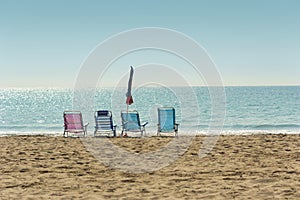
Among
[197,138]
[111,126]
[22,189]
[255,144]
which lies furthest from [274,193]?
[111,126]

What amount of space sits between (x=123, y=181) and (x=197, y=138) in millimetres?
6085

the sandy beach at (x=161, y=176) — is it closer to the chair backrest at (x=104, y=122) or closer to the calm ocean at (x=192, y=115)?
the chair backrest at (x=104, y=122)

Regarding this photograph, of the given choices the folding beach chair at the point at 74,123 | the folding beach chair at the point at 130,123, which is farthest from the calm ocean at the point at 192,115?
the folding beach chair at the point at 130,123

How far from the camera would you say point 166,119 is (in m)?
12.7

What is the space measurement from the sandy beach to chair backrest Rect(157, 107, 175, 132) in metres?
3.08

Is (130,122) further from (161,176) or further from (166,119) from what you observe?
(161,176)

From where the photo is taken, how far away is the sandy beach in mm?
5324

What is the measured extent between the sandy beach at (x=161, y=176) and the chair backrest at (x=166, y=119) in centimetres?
308

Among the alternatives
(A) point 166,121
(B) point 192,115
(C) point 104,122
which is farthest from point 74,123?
(B) point 192,115

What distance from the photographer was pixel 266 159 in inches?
309

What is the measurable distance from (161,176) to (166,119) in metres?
6.30

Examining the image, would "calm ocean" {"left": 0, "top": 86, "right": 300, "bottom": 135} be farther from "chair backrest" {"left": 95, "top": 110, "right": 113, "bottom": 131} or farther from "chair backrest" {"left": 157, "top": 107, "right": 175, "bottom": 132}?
"chair backrest" {"left": 157, "top": 107, "right": 175, "bottom": 132}

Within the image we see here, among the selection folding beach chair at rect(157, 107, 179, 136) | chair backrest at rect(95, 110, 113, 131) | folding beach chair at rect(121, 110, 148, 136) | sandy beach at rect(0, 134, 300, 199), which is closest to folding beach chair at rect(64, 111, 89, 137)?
chair backrest at rect(95, 110, 113, 131)

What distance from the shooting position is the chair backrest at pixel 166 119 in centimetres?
1261
